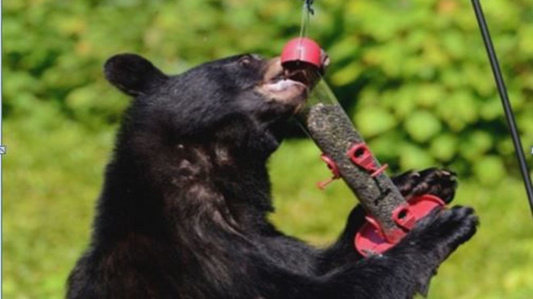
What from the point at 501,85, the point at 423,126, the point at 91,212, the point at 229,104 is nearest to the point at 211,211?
the point at 229,104

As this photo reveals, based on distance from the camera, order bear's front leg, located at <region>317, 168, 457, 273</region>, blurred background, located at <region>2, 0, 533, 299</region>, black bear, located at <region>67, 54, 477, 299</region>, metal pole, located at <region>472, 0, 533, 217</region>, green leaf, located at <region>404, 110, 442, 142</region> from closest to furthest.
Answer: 1. metal pole, located at <region>472, 0, 533, 217</region>
2. black bear, located at <region>67, 54, 477, 299</region>
3. bear's front leg, located at <region>317, 168, 457, 273</region>
4. blurred background, located at <region>2, 0, 533, 299</region>
5. green leaf, located at <region>404, 110, 442, 142</region>

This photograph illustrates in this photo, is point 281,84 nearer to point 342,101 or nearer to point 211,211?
Answer: point 211,211

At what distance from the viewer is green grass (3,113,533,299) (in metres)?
9.42

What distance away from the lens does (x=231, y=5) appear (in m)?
11.7

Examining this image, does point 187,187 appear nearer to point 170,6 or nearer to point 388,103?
point 388,103

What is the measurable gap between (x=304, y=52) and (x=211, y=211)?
634 millimetres

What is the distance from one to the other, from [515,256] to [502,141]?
143 cm

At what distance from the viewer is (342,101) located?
11.5 meters

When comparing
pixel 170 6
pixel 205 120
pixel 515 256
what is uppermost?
pixel 170 6

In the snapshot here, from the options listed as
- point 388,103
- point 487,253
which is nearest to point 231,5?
point 388,103

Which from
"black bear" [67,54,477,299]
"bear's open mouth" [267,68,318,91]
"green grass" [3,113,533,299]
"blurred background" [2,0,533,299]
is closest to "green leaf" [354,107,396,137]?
"blurred background" [2,0,533,299]

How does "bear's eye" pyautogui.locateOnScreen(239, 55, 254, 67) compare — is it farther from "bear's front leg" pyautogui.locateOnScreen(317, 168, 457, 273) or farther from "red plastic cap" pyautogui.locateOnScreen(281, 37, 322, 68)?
"bear's front leg" pyautogui.locateOnScreen(317, 168, 457, 273)

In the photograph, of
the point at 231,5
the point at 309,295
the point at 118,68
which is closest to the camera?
the point at 309,295

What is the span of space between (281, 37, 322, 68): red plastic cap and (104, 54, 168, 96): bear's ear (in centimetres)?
53
